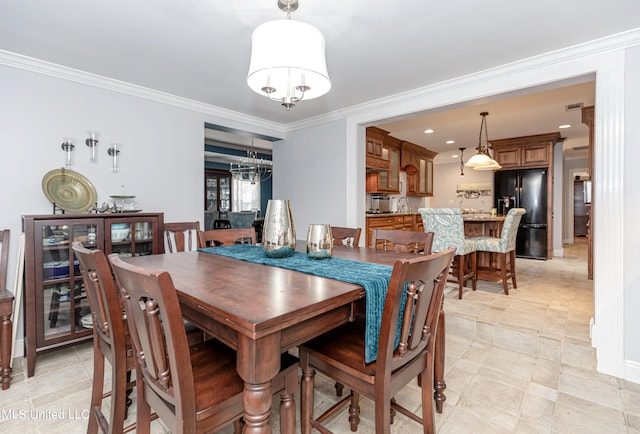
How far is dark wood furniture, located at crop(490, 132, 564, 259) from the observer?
18.8ft

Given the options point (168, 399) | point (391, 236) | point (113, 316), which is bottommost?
point (168, 399)

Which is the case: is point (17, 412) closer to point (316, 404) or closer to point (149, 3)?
point (316, 404)

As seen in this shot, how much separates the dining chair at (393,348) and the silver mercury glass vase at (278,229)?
0.55 m

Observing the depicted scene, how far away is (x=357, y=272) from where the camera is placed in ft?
4.57

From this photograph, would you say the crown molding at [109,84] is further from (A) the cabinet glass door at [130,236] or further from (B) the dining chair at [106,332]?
(B) the dining chair at [106,332]

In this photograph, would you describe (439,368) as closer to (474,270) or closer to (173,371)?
(173,371)

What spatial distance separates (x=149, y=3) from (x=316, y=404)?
253 cm

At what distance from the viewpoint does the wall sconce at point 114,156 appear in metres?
2.92

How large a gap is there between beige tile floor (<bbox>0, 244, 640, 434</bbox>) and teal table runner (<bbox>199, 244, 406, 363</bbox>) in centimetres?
81

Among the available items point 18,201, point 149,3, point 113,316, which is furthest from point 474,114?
point 18,201

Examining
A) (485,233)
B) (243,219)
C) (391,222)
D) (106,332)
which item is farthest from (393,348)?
(243,219)

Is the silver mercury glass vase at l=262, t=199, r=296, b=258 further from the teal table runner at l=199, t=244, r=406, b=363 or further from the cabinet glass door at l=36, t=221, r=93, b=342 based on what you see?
the cabinet glass door at l=36, t=221, r=93, b=342

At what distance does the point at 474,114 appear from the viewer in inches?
171

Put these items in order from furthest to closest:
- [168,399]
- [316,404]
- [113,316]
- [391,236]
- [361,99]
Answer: [361,99], [391,236], [316,404], [113,316], [168,399]
